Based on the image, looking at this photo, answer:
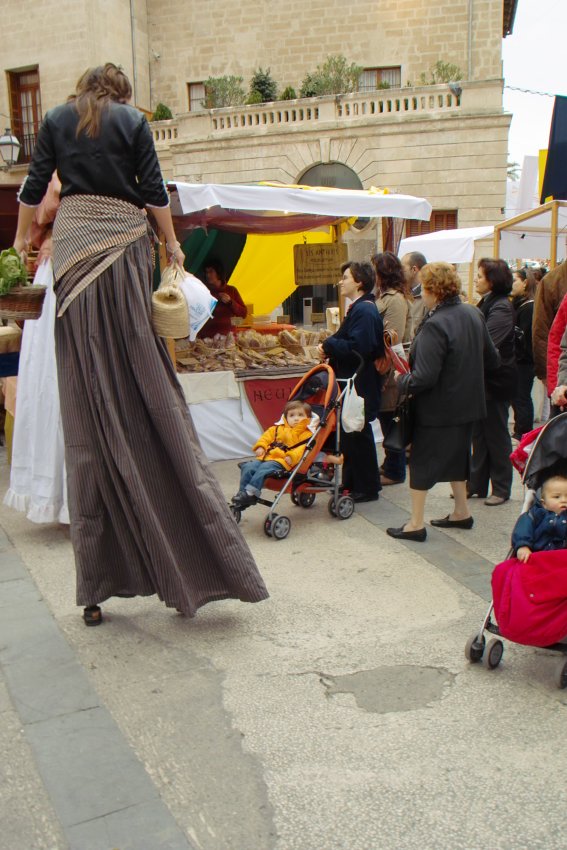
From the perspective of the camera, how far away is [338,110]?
79.5ft

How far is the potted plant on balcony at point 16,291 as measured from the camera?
3.81 meters

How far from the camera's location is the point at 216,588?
3.64 metres

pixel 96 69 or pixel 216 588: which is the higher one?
pixel 96 69

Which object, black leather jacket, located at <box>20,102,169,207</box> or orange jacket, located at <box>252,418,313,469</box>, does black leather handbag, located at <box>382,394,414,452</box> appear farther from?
black leather jacket, located at <box>20,102,169,207</box>

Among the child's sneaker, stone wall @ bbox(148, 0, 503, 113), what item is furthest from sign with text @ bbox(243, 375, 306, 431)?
stone wall @ bbox(148, 0, 503, 113)

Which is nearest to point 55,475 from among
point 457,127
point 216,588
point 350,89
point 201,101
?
point 216,588

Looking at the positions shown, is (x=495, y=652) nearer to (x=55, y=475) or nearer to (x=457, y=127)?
(x=55, y=475)

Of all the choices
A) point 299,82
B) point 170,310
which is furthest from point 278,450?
point 299,82

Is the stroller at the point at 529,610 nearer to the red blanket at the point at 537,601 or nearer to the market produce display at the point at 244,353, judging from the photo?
the red blanket at the point at 537,601

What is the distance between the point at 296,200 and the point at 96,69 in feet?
13.0

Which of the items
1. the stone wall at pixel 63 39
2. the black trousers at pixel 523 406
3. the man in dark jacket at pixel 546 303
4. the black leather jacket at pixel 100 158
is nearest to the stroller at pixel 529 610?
the black leather jacket at pixel 100 158

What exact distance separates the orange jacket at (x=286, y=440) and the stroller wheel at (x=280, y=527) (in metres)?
0.39

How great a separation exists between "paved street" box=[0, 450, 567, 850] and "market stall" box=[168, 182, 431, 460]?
3218 millimetres

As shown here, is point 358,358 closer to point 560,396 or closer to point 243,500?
point 243,500
